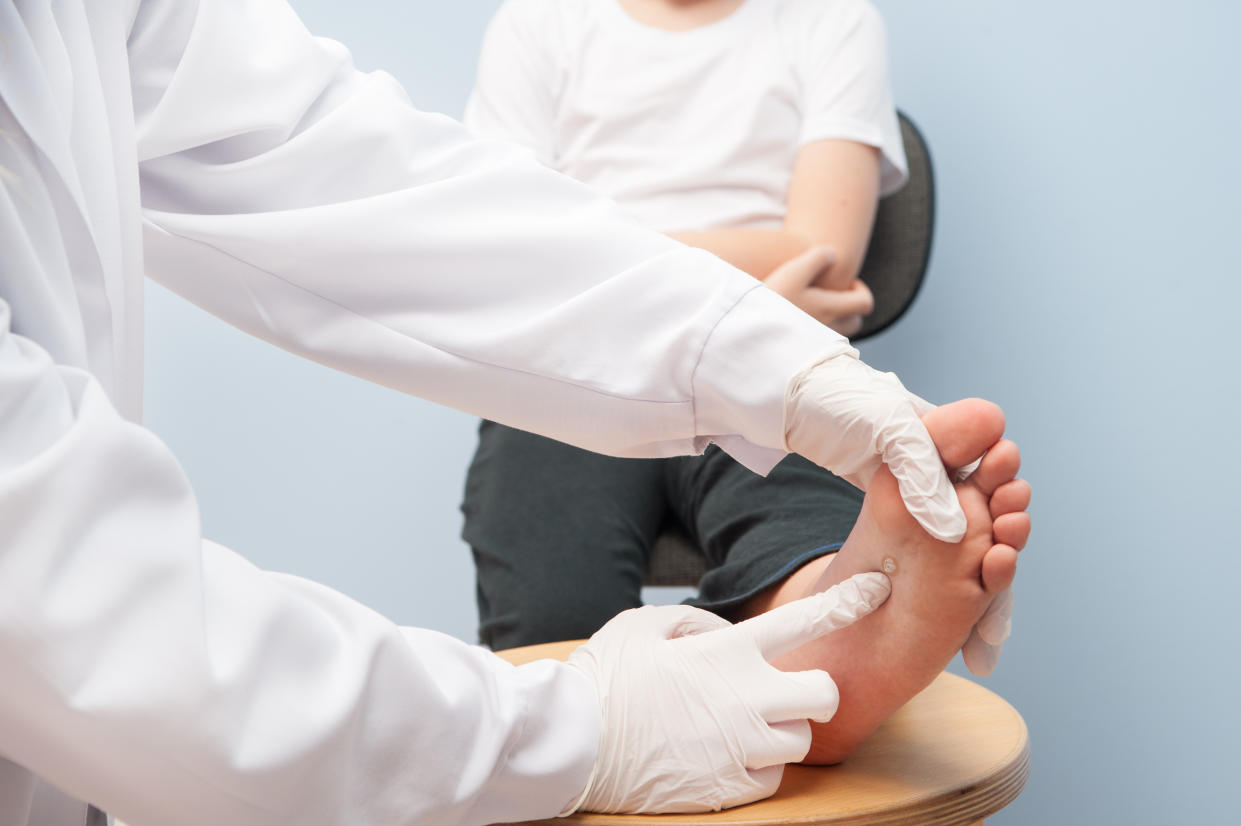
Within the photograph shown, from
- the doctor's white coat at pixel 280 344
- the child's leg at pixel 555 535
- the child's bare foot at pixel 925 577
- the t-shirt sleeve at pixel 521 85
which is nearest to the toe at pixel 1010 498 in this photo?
the child's bare foot at pixel 925 577

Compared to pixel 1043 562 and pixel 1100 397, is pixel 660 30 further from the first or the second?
pixel 1043 562

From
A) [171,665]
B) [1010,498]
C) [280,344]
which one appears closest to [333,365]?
[280,344]

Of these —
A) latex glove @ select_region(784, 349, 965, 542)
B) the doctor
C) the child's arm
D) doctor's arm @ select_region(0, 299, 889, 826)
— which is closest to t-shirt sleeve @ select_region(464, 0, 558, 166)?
the child's arm

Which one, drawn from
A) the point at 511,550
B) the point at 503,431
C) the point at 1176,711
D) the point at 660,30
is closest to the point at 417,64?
the point at 660,30

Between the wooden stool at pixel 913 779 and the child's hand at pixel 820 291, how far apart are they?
0.44 m

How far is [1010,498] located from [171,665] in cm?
39

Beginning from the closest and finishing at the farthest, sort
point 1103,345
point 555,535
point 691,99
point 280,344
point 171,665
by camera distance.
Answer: point 171,665 < point 280,344 < point 555,535 < point 691,99 < point 1103,345

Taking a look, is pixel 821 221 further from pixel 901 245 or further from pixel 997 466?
Answer: pixel 997 466

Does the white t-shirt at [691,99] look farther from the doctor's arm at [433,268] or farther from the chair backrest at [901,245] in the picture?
the doctor's arm at [433,268]

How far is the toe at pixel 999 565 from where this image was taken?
A: 507 millimetres

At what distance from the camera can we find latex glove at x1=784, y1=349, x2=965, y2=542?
521 millimetres

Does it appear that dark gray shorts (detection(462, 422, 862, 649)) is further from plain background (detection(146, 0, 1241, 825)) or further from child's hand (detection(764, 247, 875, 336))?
plain background (detection(146, 0, 1241, 825))

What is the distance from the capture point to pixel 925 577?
1.73 feet

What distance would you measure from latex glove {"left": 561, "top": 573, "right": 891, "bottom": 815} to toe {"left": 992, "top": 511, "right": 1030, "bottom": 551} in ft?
0.22
